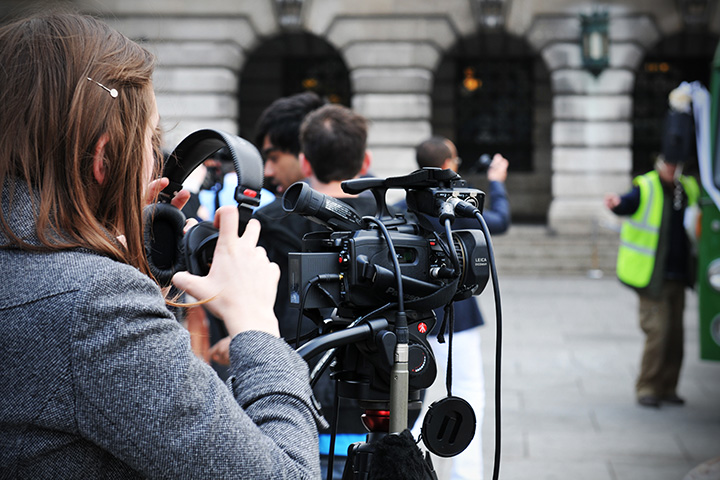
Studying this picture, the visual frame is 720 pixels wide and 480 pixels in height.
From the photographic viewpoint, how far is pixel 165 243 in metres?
1.73

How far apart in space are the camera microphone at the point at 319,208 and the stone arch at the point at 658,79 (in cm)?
1902

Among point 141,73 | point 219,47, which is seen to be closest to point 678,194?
point 141,73

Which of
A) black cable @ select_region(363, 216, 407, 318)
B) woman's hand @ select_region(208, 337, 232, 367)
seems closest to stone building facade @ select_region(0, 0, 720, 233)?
woman's hand @ select_region(208, 337, 232, 367)

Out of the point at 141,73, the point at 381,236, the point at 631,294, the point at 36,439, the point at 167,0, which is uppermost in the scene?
the point at 167,0

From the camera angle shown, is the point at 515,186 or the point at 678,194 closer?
the point at 678,194

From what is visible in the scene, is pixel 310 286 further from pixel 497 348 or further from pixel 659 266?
pixel 659 266

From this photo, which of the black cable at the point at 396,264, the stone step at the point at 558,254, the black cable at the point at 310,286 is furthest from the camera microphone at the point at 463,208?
the stone step at the point at 558,254

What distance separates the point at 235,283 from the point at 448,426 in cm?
58

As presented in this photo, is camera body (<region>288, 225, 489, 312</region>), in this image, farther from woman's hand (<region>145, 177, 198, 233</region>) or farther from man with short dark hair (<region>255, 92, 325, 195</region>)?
man with short dark hair (<region>255, 92, 325, 195</region>)

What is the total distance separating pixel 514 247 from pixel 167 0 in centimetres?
831

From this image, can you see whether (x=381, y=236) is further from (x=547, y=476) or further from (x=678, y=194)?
(x=678, y=194)

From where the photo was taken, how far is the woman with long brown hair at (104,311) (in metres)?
1.22

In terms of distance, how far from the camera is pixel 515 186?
20.0 m

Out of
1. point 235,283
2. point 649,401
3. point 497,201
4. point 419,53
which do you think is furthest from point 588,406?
point 419,53
